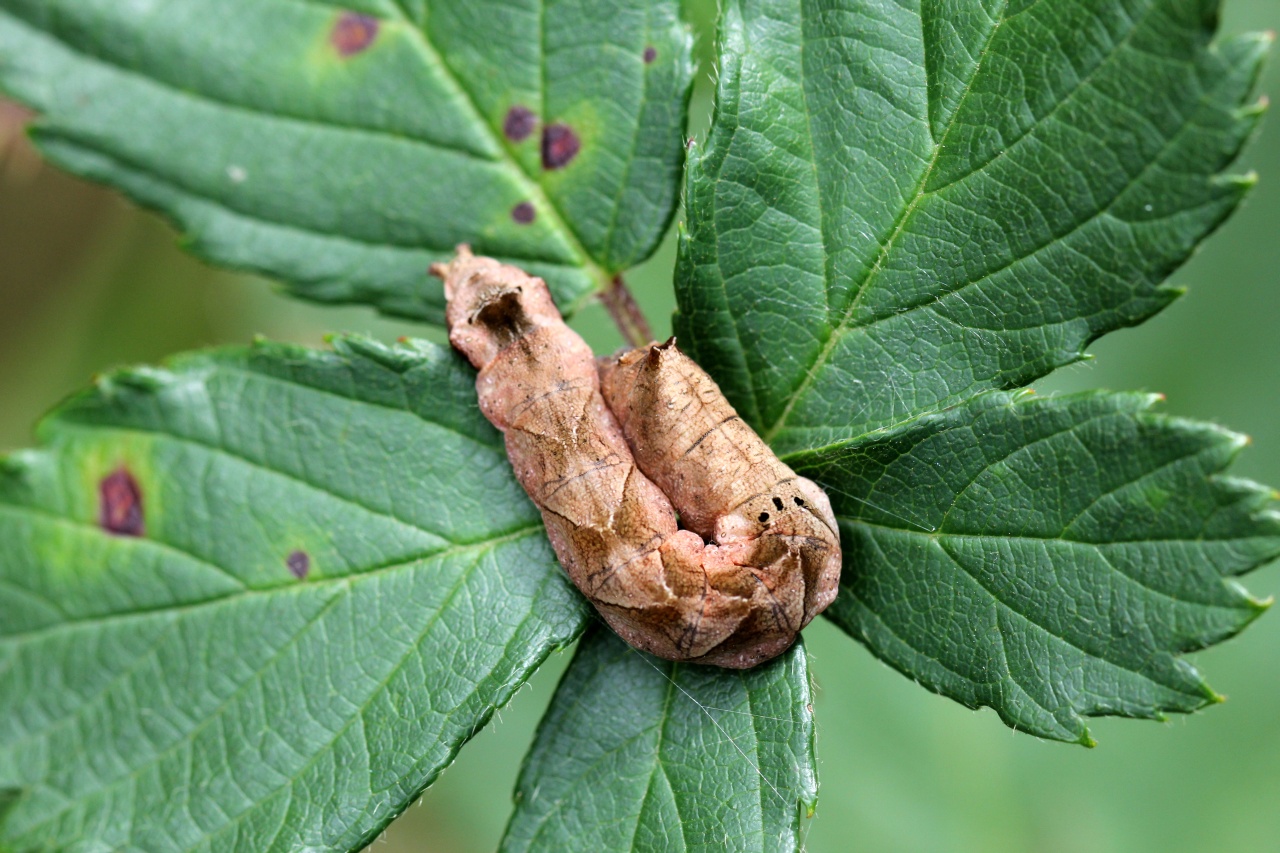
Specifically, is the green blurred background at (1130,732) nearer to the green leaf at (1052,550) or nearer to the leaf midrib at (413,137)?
the leaf midrib at (413,137)

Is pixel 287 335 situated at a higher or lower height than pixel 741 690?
higher

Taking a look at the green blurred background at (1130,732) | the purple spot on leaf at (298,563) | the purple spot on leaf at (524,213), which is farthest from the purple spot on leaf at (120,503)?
the green blurred background at (1130,732)

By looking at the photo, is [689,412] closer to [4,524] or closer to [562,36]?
[562,36]

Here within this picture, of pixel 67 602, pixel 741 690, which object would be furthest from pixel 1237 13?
pixel 67 602

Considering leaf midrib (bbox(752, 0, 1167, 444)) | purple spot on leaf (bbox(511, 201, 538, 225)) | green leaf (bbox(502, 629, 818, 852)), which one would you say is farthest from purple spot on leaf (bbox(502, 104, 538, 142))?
green leaf (bbox(502, 629, 818, 852))

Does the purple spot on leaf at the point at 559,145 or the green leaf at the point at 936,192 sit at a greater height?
the purple spot on leaf at the point at 559,145
